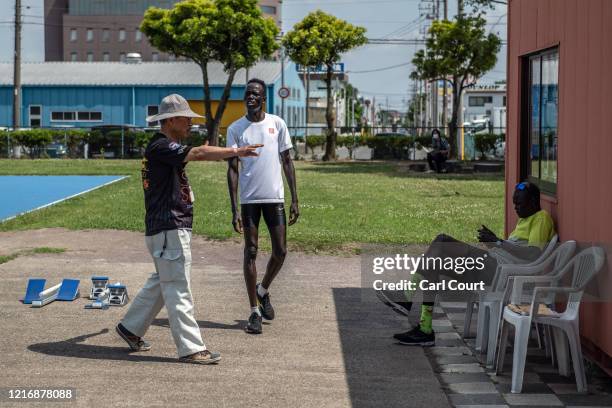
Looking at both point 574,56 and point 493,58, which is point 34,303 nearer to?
point 574,56

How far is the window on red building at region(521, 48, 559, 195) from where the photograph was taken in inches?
351

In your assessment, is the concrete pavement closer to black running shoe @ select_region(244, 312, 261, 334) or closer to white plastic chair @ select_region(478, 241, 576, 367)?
black running shoe @ select_region(244, 312, 261, 334)

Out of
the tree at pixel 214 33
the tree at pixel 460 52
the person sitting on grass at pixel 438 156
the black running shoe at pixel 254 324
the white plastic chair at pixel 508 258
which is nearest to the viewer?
the white plastic chair at pixel 508 258

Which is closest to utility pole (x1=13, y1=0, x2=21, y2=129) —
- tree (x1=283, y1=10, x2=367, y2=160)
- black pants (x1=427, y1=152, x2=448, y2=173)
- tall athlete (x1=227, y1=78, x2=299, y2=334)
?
tree (x1=283, y1=10, x2=367, y2=160)

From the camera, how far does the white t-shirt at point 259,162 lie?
8508mm

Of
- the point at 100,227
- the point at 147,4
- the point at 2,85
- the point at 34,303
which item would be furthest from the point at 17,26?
the point at 147,4

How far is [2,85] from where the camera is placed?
61.8 metres

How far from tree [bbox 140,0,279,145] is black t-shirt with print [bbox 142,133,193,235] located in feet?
130

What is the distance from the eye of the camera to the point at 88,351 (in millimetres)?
7633

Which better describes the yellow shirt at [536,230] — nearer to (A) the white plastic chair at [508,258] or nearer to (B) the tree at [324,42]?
(A) the white plastic chair at [508,258]

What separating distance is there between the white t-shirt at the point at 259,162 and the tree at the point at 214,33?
126 ft

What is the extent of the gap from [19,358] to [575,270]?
3954 mm

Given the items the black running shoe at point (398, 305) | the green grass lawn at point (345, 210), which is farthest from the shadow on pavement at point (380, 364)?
the green grass lawn at point (345, 210)

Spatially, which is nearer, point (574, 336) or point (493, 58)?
point (574, 336)
